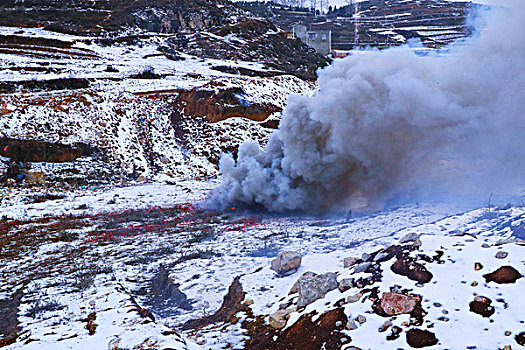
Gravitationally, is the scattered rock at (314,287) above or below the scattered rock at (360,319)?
below

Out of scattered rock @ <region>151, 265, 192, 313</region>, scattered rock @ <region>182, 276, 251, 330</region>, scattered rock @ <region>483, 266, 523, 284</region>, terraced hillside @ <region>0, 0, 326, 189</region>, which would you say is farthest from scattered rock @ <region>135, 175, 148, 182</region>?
scattered rock @ <region>483, 266, 523, 284</region>

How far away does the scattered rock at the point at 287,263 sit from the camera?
10.2m

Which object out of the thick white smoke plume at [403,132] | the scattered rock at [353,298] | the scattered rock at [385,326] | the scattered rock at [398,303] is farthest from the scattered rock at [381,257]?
the thick white smoke plume at [403,132]

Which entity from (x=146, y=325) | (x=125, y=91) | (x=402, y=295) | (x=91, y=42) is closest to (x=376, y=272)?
(x=402, y=295)

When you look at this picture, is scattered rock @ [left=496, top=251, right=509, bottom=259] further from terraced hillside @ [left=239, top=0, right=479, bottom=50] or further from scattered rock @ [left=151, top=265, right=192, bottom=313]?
terraced hillside @ [left=239, top=0, right=479, bottom=50]

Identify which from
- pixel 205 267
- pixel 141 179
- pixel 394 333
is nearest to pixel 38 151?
pixel 141 179

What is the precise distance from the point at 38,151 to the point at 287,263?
2133 cm

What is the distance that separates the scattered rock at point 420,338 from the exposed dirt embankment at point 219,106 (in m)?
28.6

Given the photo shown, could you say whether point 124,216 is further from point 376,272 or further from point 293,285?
point 376,272

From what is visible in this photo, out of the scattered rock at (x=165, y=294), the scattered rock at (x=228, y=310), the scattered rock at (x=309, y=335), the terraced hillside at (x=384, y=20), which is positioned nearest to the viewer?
the scattered rock at (x=309, y=335)

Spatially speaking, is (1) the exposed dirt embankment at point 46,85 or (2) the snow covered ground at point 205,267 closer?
(2) the snow covered ground at point 205,267

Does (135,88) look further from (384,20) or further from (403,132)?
(384,20)

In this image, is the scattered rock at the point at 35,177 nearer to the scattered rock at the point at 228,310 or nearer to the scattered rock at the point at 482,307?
the scattered rock at the point at 228,310

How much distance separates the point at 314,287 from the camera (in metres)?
8.15
